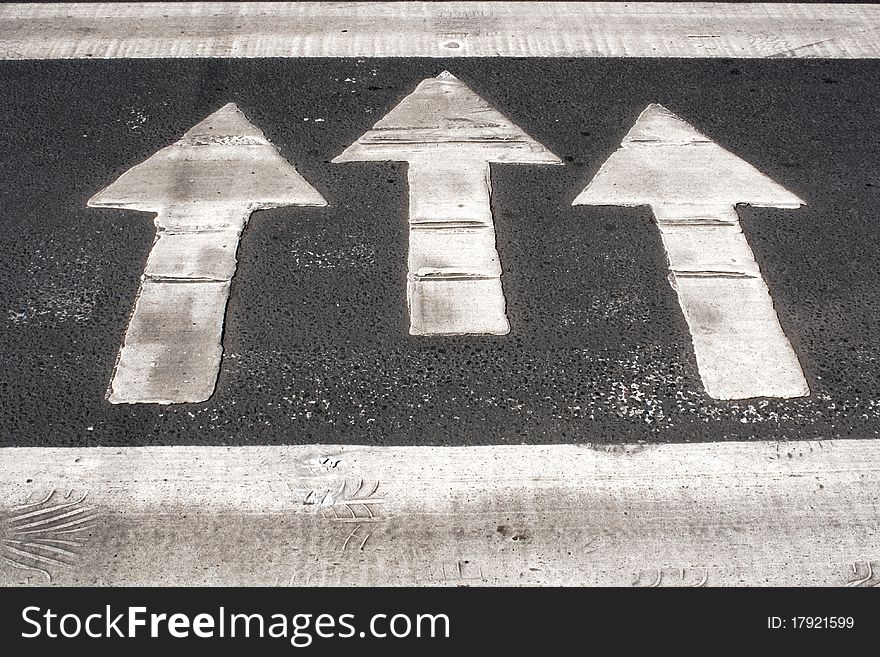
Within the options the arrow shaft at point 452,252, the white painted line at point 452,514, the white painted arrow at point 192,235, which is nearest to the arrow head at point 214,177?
the white painted arrow at point 192,235

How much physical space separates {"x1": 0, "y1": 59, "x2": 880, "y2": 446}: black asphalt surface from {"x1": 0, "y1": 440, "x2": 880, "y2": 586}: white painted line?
10 centimetres

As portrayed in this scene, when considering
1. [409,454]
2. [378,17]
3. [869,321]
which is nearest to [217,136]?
[378,17]

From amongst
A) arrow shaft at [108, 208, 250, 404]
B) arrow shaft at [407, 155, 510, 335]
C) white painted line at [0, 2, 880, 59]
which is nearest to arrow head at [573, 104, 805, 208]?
arrow shaft at [407, 155, 510, 335]

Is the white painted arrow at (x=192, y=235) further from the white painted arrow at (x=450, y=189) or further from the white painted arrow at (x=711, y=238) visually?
the white painted arrow at (x=711, y=238)

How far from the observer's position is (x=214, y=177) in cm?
478

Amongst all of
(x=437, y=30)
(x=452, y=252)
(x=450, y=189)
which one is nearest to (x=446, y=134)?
(x=450, y=189)

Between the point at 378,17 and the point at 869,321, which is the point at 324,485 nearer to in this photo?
A: the point at 869,321

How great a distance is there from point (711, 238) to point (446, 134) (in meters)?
1.53

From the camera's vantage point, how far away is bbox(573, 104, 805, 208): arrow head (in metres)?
4.62

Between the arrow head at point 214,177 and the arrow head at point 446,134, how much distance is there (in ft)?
1.21

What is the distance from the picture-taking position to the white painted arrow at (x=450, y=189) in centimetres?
398

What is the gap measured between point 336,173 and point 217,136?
0.73 meters

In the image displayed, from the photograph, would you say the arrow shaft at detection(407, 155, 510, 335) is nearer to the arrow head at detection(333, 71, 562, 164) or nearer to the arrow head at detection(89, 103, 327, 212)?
the arrow head at detection(333, 71, 562, 164)
